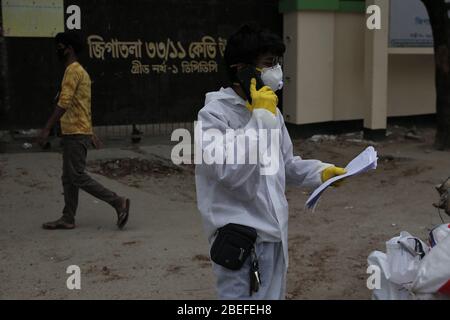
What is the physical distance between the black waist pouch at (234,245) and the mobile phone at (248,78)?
21.3 inches

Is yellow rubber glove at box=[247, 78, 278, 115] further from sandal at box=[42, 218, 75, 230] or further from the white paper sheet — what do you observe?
sandal at box=[42, 218, 75, 230]

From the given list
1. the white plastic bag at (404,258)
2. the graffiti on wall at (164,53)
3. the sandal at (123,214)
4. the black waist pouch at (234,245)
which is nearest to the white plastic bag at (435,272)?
the white plastic bag at (404,258)

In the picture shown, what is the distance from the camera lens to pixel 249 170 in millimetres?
2490

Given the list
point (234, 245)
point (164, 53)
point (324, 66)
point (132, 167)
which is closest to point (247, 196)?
point (234, 245)

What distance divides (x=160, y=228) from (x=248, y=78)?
140 inches

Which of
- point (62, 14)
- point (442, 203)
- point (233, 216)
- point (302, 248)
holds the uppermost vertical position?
point (62, 14)

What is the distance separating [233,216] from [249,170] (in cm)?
30

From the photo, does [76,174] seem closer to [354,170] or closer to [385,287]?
[385,287]

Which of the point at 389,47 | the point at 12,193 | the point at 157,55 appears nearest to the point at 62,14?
the point at 157,55

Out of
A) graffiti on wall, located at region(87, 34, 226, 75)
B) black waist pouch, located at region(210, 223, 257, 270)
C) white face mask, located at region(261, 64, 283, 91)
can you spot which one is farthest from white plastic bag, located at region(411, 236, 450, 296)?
graffiti on wall, located at region(87, 34, 226, 75)

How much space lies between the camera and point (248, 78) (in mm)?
2707

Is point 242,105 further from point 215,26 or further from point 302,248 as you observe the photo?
point 215,26

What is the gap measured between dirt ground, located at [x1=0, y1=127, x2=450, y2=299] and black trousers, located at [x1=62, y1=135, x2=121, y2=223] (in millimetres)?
301

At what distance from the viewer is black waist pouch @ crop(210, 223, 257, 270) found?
105 inches
